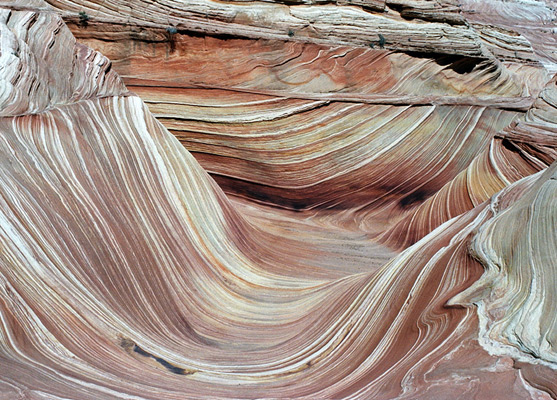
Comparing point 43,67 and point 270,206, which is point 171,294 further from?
point 270,206

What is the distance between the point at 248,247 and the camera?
182 inches

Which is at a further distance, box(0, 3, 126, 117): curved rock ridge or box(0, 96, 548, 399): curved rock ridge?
box(0, 3, 126, 117): curved rock ridge

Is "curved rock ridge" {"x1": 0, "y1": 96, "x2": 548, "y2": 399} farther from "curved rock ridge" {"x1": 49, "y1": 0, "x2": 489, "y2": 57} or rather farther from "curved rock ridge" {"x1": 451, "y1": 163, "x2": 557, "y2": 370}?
"curved rock ridge" {"x1": 49, "y1": 0, "x2": 489, "y2": 57}

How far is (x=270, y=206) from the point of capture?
555 centimetres

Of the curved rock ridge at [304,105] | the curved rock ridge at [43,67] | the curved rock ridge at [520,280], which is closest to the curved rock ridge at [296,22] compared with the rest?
the curved rock ridge at [304,105]

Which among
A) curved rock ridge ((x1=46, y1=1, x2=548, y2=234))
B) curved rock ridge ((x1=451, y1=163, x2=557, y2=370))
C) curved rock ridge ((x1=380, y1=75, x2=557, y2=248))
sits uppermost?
curved rock ridge ((x1=46, y1=1, x2=548, y2=234))

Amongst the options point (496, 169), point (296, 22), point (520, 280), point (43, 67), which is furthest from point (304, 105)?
point (520, 280)

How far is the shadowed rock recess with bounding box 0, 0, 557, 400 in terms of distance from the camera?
108 inches

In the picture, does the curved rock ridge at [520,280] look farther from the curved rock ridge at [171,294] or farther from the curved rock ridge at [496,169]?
the curved rock ridge at [496,169]

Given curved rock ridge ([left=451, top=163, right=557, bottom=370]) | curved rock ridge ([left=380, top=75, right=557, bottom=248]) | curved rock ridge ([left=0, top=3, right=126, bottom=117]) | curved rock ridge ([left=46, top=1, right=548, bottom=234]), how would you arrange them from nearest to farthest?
curved rock ridge ([left=451, top=163, right=557, bottom=370]) → curved rock ridge ([left=0, top=3, right=126, bottom=117]) → curved rock ridge ([left=380, top=75, right=557, bottom=248]) → curved rock ridge ([left=46, top=1, right=548, bottom=234])

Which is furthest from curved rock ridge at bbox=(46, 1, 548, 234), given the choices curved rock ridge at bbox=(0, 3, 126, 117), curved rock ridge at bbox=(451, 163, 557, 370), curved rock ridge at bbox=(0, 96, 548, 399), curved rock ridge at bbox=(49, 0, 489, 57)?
curved rock ridge at bbox=(451, 163, 557, 370)

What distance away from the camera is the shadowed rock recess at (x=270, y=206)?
8.96 ft

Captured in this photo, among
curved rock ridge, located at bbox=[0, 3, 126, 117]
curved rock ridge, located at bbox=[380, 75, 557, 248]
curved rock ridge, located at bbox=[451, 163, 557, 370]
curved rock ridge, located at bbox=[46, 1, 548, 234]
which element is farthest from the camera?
curved rock ridge, located at bbox=[46, 1, 548, 234]

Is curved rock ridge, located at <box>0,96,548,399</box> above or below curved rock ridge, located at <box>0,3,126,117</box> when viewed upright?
below
